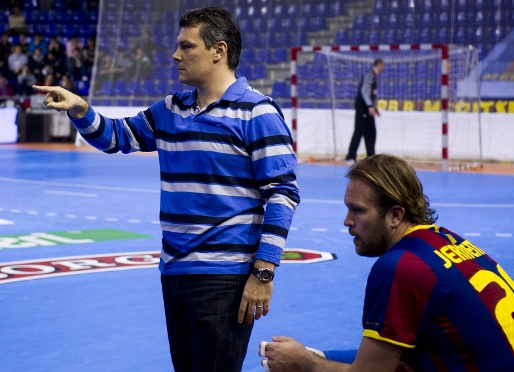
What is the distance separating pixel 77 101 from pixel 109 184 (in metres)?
11.1

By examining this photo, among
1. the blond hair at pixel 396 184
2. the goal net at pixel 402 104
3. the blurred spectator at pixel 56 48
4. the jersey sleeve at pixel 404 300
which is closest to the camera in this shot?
the jersey sleeve at pixel 404 300

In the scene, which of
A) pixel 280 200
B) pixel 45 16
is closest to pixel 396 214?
pixel 280 200

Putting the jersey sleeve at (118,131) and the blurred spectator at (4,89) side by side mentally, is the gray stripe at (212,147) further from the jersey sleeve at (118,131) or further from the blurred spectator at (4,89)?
the blurred spectator at (4,89)

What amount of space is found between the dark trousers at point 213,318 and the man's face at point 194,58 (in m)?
0.81

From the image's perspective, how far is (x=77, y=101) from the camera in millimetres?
3562

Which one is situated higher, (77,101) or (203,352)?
(77,101)

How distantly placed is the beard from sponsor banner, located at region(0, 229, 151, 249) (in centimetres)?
656

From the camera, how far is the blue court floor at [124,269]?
17.8 ft

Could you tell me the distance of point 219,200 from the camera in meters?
3.36

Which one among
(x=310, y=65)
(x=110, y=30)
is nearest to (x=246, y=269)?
(x=310, y=65)

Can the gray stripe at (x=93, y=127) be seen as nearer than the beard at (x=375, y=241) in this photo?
No

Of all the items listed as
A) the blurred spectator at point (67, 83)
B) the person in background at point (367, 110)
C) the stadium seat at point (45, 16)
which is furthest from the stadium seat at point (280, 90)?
the stadium seat at point (45, 16)

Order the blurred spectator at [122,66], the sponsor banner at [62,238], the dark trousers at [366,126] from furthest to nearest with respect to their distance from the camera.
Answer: the blurred spectator at [122,66]
the dark trousers at [366,126]
the sponsor banner at [62,238]

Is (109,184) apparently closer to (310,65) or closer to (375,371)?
(310,65)
